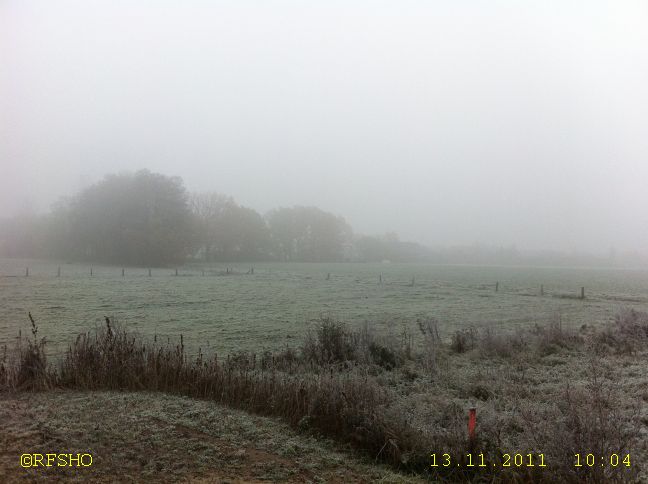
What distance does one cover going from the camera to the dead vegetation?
466cm

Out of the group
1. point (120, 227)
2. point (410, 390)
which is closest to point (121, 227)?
point (120, 227)

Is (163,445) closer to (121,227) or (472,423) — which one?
(472,423)

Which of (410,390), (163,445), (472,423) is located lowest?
(410,390)

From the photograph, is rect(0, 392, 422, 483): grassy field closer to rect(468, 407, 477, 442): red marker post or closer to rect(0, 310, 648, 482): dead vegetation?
rect(0, 310, 648, 482): dead vegetation

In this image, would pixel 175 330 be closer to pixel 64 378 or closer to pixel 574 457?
pixel 64 378

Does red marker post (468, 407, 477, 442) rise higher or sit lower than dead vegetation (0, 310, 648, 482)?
higher

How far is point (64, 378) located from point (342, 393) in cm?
465

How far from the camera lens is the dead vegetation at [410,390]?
4.66m

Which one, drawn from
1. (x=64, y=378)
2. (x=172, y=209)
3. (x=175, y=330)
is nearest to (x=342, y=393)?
(x=64, y=378)

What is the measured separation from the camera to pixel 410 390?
817cm

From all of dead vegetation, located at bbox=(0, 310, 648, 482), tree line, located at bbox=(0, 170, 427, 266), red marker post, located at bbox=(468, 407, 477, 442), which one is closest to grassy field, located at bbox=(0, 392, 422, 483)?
dead vegetation, located at bbox=(0, 310, 648, 482)
